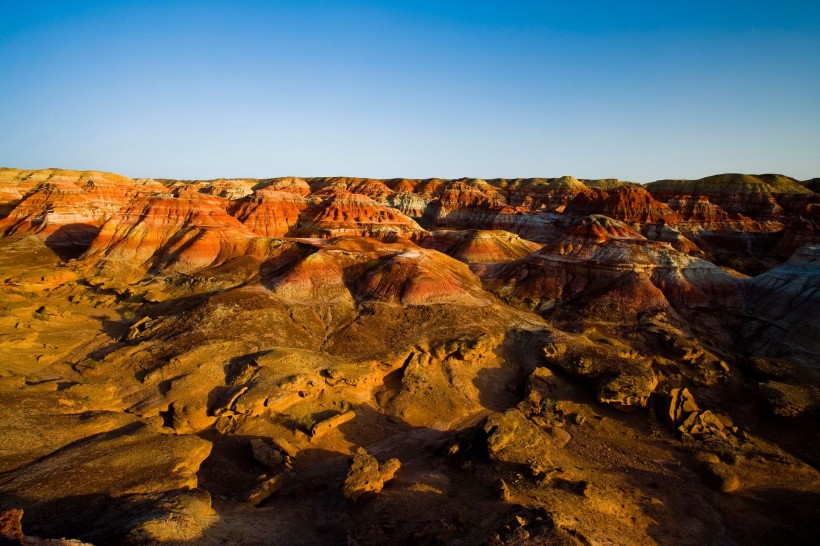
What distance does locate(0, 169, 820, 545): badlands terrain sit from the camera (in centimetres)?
1361

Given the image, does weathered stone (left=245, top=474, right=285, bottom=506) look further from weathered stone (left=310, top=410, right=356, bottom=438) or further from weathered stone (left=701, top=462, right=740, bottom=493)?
weathered stone (left=701, top=462, right=740, bottom=493)

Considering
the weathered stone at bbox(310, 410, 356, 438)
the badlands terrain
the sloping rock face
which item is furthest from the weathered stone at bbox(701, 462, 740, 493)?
the sloping rock face

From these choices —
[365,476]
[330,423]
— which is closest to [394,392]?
[330,423]

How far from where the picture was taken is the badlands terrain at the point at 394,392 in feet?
44.7

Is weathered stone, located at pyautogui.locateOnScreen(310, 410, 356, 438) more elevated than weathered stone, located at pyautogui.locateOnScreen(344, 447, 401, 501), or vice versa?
weathered stone, located at pyautogui.locateOnScreen(344, 447, 401, 501)

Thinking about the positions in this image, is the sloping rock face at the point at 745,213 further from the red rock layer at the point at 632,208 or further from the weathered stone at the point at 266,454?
the weathered stone at the point at 266,454

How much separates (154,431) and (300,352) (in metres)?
9.28

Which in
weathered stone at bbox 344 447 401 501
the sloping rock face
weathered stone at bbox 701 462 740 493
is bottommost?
weathered stone at bbox 701 462 740 493

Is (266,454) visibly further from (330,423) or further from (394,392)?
(394,392)

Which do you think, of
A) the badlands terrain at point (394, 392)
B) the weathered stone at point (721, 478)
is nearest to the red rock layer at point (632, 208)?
the badlands terrain at point (394, 392)

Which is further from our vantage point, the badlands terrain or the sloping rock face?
the sloping rock face

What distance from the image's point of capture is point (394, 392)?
24.5 metres

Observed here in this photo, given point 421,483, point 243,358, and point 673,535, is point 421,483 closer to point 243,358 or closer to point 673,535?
point 673,535

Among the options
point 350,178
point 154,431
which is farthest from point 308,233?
point 350,178
